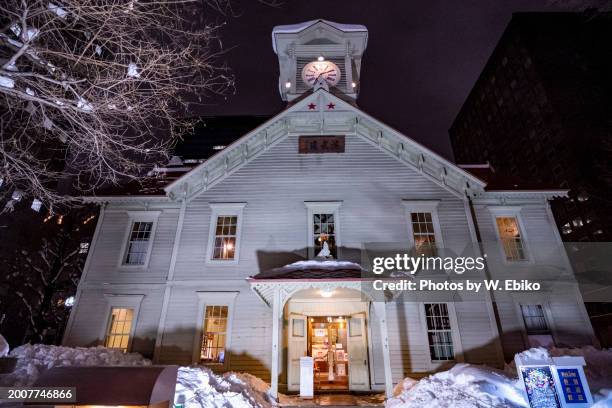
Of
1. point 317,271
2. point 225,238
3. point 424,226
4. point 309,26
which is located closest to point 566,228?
point 424,226

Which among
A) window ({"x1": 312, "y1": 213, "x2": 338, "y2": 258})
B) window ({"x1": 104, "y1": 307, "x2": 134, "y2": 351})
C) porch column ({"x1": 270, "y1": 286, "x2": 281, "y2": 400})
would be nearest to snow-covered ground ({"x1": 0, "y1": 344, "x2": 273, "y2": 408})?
porch column ({"x1": 270, "y1": 286, "x2": 281, "y2": 400})

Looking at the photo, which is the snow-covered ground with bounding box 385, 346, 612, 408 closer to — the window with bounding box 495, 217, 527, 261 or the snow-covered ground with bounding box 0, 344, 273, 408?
the snow-covered ground with bounding box 0, 344, 273, 408

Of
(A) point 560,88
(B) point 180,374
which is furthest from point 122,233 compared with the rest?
(A) point 560,88

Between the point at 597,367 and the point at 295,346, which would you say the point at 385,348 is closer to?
the point at 295,346

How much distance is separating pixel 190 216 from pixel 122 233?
2842mm

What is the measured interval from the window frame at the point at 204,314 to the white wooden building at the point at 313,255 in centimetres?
4

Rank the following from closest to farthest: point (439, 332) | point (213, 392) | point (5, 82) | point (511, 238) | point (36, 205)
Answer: point (5, 82)
point (213, 392)
point (439, 332)
point (511, 238)
point (36, 205)

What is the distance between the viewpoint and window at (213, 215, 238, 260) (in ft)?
40.2

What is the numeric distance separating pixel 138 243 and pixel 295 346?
7.43 metres

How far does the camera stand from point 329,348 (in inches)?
460

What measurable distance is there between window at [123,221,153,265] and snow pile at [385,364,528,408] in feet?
33.4

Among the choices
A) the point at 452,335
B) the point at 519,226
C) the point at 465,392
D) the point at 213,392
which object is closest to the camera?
the point at 465,392

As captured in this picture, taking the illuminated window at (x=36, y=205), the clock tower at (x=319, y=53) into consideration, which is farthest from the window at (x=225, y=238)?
the illuminated window at (x=36, y=205)

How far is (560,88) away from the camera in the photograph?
5147 centimetres
